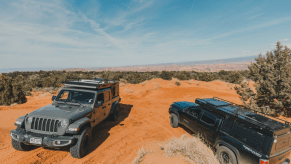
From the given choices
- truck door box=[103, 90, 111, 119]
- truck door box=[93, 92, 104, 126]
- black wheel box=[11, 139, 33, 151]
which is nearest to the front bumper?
black wheel box=[11, 139, 33, 151]

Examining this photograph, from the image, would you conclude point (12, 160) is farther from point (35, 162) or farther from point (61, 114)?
point (61, 114)

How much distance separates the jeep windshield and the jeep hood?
0.34 metres

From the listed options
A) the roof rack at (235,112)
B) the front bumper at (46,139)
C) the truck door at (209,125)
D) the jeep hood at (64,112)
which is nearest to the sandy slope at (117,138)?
the front bumper at (46,139)

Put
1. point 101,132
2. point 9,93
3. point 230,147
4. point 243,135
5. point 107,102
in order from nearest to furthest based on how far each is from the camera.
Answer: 1. point 243,135
2. point 230,147
3. point 101,132
4. point 107,102
5. point 9,93

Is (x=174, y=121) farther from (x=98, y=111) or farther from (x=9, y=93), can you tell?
(x=9, y=93)

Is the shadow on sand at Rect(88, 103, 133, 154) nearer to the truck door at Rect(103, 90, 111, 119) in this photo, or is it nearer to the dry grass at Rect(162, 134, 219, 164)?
the truck door at Rect(103, 90, 111, 119)

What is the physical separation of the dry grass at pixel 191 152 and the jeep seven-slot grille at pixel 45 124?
3771 millimetres

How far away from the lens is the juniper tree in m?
8.50

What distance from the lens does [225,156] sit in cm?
453

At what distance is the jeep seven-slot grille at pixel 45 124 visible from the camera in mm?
4353

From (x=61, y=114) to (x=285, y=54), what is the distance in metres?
12.6

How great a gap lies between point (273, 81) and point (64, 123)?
1178 cm

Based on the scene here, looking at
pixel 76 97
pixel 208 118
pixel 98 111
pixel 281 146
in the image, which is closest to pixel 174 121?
pixel 208 118

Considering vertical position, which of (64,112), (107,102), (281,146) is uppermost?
(64,112)
